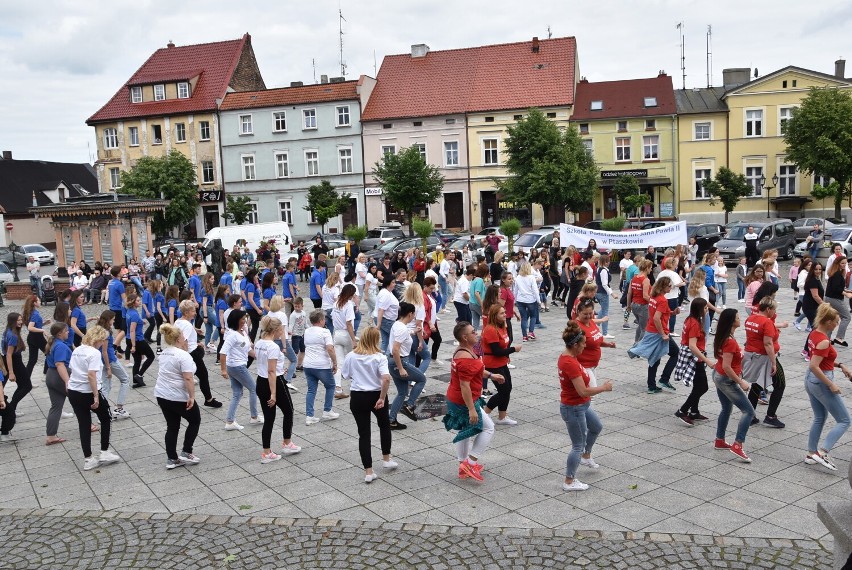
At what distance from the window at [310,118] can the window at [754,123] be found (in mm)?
27272

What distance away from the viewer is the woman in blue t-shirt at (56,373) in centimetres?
933

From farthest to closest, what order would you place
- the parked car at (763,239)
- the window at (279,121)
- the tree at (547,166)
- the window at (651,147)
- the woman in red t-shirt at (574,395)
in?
the window at (279,121), the window at (651,147), the tree at (547,166), the parked car at (763,239), the woman in red t-shirt at (574,395)

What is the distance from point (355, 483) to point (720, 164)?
44.5 meters

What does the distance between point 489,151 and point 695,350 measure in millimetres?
41664

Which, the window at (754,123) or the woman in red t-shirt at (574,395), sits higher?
the window at (754,123)

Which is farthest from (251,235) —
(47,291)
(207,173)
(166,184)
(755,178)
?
(755,178)

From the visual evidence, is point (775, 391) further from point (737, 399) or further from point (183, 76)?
point (183, 76)

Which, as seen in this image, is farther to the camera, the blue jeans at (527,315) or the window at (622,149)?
the window at (622,149)

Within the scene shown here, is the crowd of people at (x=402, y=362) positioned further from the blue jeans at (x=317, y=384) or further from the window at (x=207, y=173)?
the window at (x=207, y=173)

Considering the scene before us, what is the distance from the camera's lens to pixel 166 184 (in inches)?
1981

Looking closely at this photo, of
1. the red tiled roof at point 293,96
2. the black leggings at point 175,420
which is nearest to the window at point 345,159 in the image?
the red tiled roof at point 293,96

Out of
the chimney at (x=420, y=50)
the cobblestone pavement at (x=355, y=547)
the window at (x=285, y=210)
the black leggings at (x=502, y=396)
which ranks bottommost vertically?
the cobblestone pavement at (x=355, y=547)

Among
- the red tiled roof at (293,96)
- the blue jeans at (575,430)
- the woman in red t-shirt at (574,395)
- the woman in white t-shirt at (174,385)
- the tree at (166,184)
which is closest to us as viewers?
the woman in red t-shirt at (574,395)

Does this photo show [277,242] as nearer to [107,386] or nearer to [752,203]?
[107,386]
